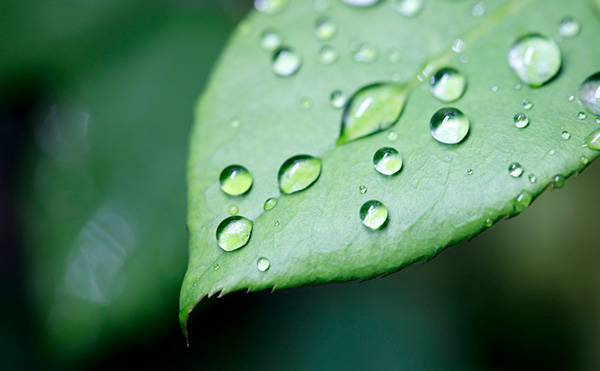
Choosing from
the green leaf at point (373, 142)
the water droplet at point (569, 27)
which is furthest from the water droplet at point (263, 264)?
the water droplet at point (569, 27)

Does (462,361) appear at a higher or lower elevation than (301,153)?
lower

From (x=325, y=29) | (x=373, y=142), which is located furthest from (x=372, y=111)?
(x=325, y=29)

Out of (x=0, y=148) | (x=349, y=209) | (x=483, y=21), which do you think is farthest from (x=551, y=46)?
(x=0, y=148)

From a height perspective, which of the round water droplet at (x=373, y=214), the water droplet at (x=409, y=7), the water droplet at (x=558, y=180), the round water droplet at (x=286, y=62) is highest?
the water droplet at (x=409, y=7)

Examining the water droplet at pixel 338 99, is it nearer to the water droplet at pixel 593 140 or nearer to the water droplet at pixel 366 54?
the water droplet at pixel 366 54

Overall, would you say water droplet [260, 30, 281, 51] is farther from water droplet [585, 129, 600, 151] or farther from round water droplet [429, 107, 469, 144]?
water droplet [585, 129, 600, 151]

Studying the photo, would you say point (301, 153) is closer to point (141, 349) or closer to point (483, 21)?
point (483, 21)
